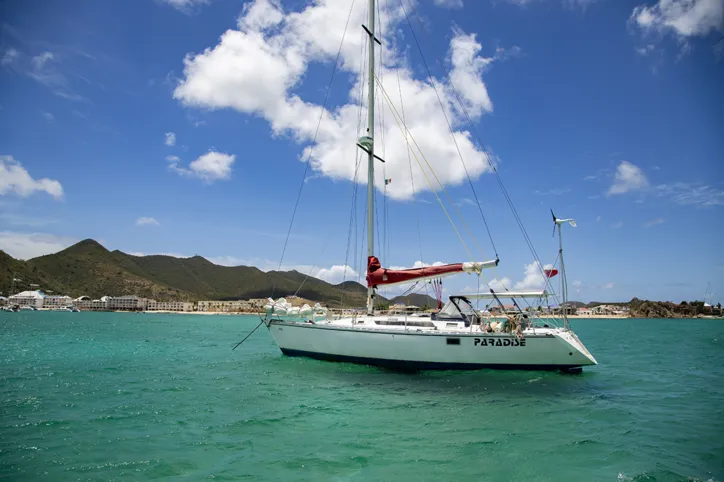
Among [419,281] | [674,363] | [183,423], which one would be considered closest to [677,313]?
[674,363]

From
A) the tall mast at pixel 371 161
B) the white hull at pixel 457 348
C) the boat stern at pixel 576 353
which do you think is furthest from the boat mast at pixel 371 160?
the boat stern at pixel 576 353

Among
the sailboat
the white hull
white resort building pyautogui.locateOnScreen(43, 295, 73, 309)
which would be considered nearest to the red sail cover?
the sailboat

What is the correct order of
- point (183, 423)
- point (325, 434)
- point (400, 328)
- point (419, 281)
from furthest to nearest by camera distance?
point (419, 281) → point (400, 328) → point (183, 423) → point (325, 434)

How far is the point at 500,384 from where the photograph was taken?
1664 centimetres

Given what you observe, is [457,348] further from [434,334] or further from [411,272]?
[411,272]

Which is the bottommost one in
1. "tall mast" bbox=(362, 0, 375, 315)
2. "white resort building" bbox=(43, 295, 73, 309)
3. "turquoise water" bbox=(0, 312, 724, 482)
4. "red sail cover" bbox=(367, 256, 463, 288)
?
"white resort building" bbox=(43, 295, 73, 309)

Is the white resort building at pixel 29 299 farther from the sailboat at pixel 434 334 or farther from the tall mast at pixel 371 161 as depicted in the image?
the tall mast at pixel 371 161

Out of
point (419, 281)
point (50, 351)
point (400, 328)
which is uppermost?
point (419, 281)

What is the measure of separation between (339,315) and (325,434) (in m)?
13.1

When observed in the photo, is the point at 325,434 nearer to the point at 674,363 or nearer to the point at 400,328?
the point at 400,328

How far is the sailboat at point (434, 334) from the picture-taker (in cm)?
1738

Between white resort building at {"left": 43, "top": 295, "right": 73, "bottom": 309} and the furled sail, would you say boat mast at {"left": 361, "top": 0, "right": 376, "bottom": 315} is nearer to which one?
the furled sail

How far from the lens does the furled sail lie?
19.8m

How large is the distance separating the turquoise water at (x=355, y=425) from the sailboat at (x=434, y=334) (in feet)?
2.70
